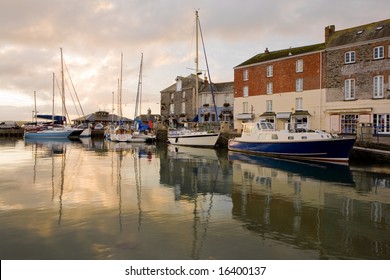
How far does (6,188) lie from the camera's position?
14.8 metres

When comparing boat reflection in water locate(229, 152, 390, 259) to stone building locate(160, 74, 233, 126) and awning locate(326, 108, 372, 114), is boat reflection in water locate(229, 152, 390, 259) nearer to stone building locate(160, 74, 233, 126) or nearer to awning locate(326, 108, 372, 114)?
awning locate(326, 108, 372, 114)

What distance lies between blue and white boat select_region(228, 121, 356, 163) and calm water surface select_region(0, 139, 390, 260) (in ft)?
16.3

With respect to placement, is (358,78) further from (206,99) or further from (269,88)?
(206,99)

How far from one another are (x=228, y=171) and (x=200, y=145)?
1900 centimetres

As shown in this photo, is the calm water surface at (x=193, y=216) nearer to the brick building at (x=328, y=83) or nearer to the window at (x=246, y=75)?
the brick building at (x=328, y=83)

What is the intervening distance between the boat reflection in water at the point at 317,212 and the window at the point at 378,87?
55.4 feet

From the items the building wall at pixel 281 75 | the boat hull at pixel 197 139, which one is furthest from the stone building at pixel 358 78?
the boat hull at pixel 197 139

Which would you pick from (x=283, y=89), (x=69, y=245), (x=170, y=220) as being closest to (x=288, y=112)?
(x=283, y=89)

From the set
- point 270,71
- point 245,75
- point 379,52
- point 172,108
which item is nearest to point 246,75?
A: point 245,75

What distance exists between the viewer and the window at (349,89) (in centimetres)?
3541

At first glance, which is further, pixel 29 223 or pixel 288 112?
pixel 288 112

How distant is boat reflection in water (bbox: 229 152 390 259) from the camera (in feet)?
27.3

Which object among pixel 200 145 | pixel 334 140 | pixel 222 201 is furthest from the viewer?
Answer: pixel 200 145

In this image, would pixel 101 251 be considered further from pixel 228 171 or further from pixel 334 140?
pixel 334 140
